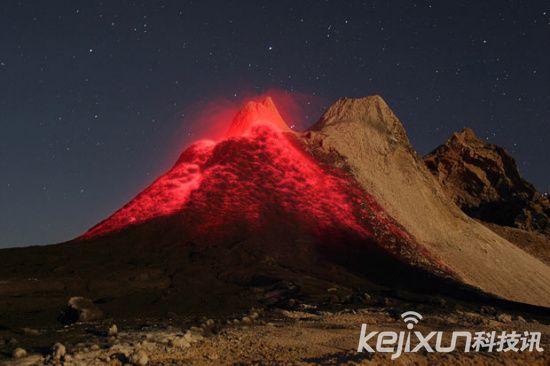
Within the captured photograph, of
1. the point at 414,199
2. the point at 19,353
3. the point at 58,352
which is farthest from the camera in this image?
the point at 414,199

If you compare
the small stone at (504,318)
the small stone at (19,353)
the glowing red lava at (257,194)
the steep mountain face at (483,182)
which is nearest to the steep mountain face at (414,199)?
the glowing red lava at (257,194)

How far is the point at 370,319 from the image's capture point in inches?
482

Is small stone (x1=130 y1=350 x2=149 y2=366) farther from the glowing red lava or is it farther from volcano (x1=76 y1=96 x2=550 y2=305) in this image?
the glowing red lava

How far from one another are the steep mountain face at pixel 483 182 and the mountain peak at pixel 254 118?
27959mm

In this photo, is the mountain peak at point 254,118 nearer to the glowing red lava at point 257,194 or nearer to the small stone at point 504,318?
the glowing red lava at point 257,194

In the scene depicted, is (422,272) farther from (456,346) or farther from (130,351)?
(130,351)

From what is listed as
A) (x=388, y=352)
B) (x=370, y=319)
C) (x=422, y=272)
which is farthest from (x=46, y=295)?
(x=422, y=272)

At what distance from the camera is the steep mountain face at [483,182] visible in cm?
5606

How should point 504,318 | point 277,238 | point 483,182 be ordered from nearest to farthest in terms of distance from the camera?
1. point 504,318
2. point 277,238
3. point 483,182

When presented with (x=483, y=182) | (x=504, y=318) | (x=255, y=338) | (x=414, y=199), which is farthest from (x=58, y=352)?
(x=483, y=182)

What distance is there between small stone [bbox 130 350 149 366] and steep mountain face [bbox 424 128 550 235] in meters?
52.9

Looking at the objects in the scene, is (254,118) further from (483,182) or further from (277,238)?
(483,182)

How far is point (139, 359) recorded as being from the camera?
298 inches

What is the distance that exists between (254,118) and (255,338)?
2676 cm
